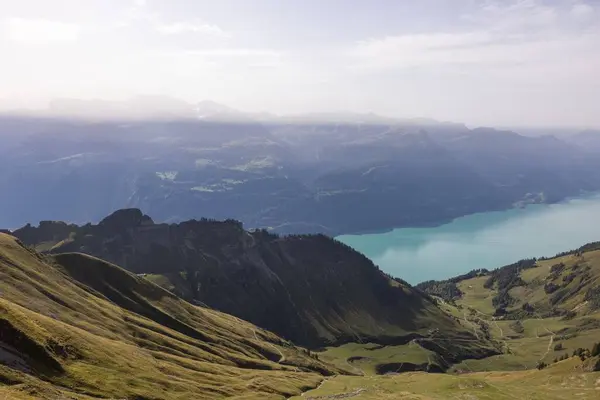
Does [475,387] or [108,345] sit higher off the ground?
[108,345]

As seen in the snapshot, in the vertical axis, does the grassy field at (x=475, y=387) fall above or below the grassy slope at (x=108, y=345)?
below

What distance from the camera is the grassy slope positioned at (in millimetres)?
79438

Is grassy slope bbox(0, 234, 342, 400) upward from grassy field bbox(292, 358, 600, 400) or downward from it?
upward

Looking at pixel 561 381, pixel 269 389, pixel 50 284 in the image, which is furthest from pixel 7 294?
pixel 561 381

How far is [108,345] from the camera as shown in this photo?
109 meters

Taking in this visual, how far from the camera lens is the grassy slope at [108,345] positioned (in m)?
79.4

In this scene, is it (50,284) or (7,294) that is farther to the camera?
(50,284)

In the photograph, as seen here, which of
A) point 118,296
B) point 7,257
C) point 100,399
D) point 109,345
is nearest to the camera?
point 100,399

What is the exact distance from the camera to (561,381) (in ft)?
467

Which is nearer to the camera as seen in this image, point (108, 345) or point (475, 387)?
point (108, 345)

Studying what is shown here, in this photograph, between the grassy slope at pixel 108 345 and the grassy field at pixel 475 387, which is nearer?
the grassy slope at pixel 108 345

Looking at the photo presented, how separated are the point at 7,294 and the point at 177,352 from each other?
4452 centimetres

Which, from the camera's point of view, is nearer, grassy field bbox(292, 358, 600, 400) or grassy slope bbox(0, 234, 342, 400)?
grassy slope bbox(0, 234, 342, 400)

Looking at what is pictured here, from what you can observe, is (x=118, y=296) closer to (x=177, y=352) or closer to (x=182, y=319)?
(x=182, y=319)
